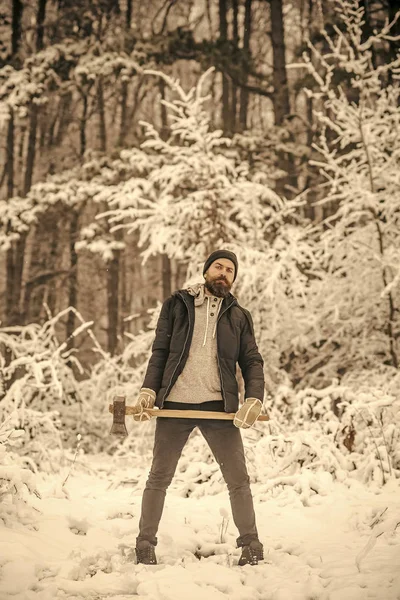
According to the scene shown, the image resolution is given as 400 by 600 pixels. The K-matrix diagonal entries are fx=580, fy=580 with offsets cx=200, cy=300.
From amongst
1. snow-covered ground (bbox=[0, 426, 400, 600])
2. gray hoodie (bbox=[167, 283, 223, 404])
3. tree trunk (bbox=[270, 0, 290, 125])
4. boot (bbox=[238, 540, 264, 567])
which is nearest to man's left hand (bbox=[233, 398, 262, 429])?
gray hoodie (bbox=[167, 283, 223, 404])

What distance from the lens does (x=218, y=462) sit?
13.0 feet

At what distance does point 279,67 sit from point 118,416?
11.9m

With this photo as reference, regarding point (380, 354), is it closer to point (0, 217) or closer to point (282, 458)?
point (282, 458)

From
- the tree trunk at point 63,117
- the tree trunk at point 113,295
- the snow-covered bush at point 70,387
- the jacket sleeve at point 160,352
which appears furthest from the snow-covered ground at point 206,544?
the tree trunk at point 63,117

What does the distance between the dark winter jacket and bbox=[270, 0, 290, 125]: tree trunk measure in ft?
31.4

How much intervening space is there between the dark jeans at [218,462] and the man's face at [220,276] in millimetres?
826

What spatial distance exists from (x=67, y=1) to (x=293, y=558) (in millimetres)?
17932

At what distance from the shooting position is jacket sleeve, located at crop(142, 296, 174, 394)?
4.08m

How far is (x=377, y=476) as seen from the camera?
5855 millimetres

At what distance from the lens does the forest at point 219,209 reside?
726 centimetres

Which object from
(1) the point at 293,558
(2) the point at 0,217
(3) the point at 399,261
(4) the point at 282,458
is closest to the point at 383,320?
(3) the point at 399,261

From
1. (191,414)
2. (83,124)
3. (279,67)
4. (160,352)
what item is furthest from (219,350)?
(83,124)

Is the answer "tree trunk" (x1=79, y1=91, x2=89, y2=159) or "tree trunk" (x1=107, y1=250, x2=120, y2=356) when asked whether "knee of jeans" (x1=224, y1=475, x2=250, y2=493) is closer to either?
"tree trunk" (x1=107, y1=250, x2=120, y2=356)

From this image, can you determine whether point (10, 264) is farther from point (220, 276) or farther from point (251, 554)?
point (251, 554)
